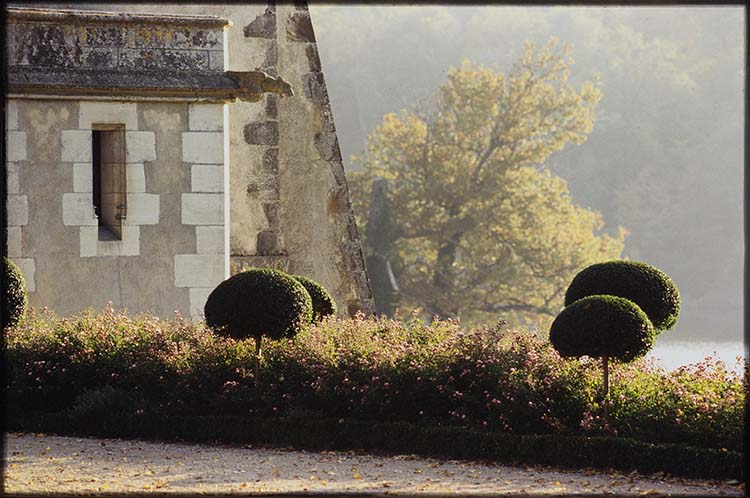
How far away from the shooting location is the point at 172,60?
10.2m

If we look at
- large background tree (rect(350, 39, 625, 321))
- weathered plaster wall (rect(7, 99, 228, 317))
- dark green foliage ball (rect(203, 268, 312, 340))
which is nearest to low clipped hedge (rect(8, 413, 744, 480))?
dark green foliage ball (rect(203, 268, 312, 340))

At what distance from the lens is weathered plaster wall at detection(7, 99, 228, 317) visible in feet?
32.5

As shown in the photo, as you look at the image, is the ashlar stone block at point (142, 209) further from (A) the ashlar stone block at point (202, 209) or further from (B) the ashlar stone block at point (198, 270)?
(B) the ashlar stone block at point (198, 270)

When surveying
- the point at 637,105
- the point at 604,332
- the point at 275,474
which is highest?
the point at 637,105

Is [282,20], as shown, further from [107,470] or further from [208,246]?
[107,470]

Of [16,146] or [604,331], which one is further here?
[16,146]

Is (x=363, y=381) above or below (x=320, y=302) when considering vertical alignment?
below

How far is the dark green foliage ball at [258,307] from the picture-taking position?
8086 mm

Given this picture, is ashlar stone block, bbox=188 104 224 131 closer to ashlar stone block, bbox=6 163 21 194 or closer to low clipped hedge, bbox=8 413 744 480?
ashlar stone block, bbox=6 163 21 194

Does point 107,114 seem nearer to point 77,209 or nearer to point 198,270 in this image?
point 77,209

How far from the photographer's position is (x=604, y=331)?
7238 mm

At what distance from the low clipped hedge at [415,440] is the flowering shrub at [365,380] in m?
0.12

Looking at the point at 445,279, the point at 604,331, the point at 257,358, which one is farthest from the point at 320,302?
the point at 445,279

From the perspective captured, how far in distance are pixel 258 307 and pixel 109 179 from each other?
8.66ft
